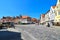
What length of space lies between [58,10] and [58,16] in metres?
2.30

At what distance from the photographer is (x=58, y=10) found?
65750 mm

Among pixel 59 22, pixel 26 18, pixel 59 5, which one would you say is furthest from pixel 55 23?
pixel 26 18

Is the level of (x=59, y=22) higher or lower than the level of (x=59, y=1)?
lower

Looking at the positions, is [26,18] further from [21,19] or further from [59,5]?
[59,5]

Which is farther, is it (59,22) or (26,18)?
(26,18)

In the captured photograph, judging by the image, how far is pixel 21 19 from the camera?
627ft

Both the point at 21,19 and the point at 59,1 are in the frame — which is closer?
the point at 59,1

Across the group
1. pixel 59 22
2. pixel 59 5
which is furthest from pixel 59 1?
pixel 59 22

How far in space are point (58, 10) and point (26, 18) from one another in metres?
126

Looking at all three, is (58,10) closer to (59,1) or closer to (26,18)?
(59,1)

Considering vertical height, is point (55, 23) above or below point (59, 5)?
below

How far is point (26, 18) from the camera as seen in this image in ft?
625

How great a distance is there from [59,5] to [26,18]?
12545 cm

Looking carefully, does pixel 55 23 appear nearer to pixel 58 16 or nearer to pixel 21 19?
pixel 58 16
